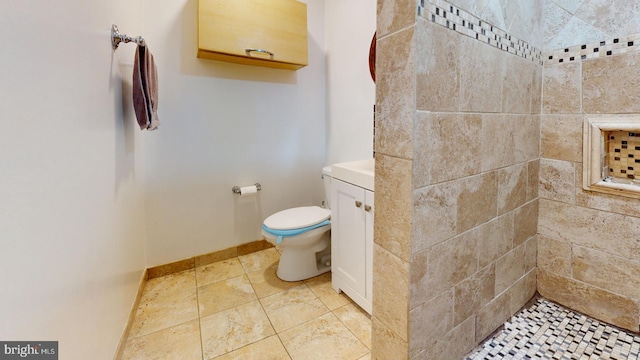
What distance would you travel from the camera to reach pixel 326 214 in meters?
1.97

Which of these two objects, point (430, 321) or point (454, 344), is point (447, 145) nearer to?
point (430, 321)

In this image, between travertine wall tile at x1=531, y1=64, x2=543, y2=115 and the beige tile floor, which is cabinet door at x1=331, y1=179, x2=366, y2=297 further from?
travertine wall tile at x1=531, y1=64, x2=543, y2=115

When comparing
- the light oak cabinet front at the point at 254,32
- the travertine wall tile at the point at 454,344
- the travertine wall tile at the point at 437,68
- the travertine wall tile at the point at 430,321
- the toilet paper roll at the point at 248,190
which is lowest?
the travertine wall tile at the point at 454,344

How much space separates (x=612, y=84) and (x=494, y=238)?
753 millimetres

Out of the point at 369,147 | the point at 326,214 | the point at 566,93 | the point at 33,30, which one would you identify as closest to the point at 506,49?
the point at 566,93

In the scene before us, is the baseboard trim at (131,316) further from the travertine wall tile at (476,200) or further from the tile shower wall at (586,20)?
the tile shower wall at (586,20)

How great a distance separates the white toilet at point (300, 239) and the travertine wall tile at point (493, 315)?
3.42ft

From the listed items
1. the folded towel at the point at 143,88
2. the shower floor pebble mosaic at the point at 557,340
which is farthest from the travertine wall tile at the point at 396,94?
the folded towel at the point at 143,88

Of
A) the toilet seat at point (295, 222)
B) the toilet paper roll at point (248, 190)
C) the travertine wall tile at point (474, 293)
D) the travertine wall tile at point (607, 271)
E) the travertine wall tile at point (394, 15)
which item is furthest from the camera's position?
the toilet paper roll at point (248, 190)

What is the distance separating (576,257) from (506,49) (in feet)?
3.16

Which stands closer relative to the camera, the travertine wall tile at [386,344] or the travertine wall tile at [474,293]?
the travertine wall tile at [386,344]

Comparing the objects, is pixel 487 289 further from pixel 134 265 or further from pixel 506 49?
pixel 134 265

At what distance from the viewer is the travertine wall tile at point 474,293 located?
1.00 m

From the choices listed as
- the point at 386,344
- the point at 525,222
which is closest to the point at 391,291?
the point at 386,344
